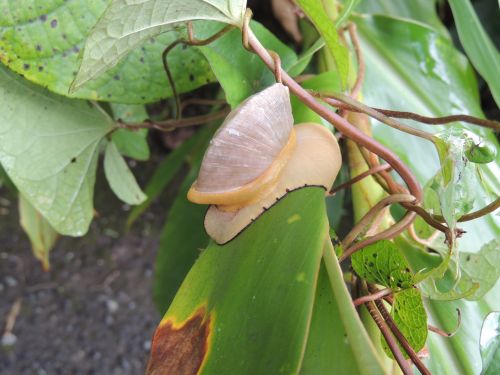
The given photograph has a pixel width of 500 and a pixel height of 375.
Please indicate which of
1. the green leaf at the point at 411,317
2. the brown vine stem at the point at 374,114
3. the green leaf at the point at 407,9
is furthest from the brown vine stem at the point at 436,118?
the green leaf at the point at 407,9

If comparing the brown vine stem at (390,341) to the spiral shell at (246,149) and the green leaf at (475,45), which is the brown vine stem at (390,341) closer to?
the spiral shell at (246,149)

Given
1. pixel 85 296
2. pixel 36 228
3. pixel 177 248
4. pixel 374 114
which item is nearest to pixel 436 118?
pixel 374 114

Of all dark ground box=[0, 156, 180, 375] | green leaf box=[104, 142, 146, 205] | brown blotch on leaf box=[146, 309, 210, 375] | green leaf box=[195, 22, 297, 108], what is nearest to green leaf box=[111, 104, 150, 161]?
green leaf box=[104, 142, 146, 205]

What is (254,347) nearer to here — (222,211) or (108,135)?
(222,211)

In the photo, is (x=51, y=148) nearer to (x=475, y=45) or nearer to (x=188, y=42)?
(x=188, y=42)

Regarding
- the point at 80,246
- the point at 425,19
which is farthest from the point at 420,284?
the point at 80,246

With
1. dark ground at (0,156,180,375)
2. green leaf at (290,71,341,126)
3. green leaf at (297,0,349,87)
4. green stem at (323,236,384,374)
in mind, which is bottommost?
dark ground at (0,156,180,375)

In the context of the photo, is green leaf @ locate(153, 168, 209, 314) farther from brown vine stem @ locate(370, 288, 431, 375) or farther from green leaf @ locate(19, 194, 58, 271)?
brown vine stem @ locate(370, 288, 431, 375)
